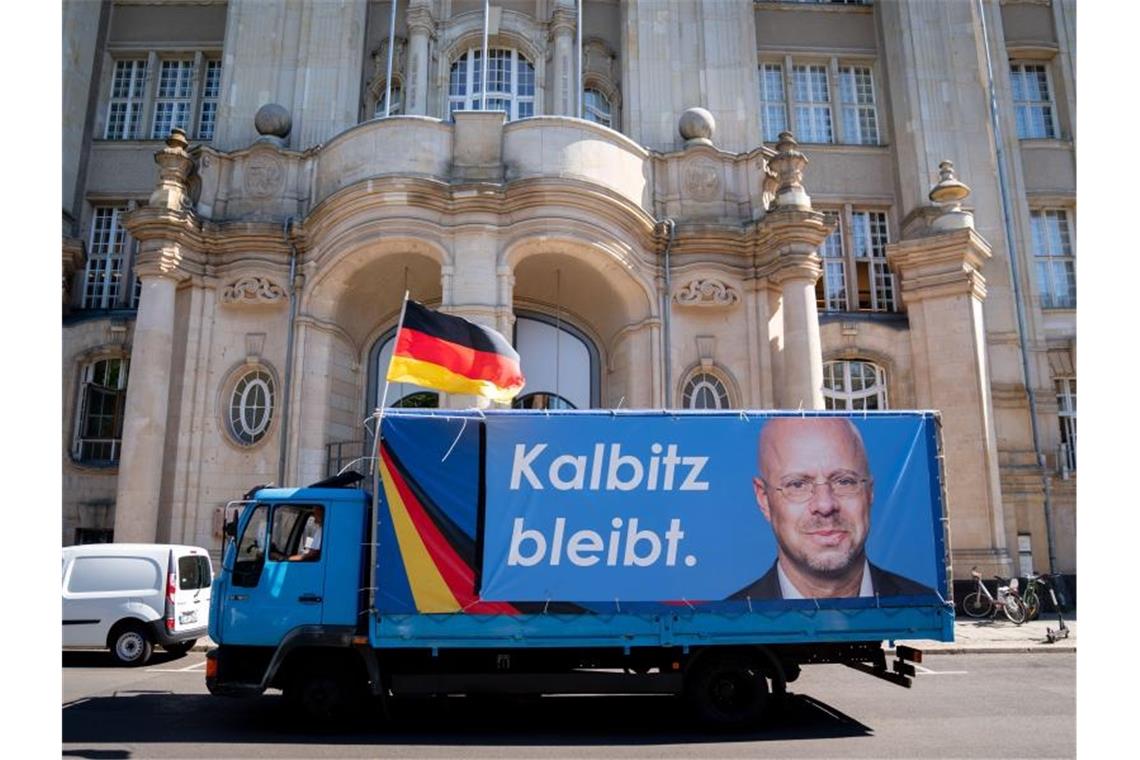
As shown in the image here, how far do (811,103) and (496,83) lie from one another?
9029mm

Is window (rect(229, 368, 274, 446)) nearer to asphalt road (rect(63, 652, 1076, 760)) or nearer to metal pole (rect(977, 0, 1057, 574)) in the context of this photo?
asphalt road (rect(63, 652, 1076, 760))

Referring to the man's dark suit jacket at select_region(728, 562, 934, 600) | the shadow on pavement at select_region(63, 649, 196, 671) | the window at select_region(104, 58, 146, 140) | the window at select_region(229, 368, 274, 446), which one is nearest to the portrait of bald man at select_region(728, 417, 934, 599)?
the man's dark suit jacket at select_region(728, 562, 934, 600)

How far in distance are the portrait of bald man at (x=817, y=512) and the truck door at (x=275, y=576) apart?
4.32 metres

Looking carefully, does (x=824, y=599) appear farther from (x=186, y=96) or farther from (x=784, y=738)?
(x=186, y=96)

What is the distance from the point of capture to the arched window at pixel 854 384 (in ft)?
64.4

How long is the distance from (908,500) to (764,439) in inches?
65.3

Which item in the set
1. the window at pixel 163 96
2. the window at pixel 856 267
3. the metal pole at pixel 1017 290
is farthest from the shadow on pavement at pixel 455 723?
the window at pixel 163 96

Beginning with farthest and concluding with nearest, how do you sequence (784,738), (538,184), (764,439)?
(538,184) < (764,439) < (784,738)

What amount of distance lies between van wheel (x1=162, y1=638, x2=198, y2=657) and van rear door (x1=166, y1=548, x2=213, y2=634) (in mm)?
330

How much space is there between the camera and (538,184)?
50.0ft

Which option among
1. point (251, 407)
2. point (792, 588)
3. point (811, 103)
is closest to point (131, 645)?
point (251, 407)

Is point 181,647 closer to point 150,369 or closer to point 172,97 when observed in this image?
point 150,369

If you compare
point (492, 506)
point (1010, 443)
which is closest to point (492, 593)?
point (492, 506)

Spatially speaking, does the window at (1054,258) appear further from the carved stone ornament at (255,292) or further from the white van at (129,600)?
the white van at (129,600)
